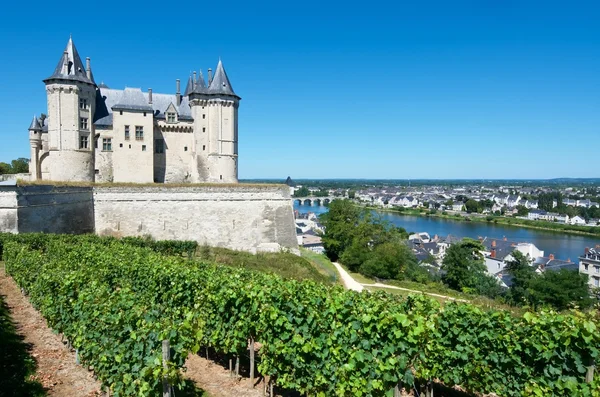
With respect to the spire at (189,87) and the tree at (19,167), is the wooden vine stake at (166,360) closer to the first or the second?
the spire at (189,87)

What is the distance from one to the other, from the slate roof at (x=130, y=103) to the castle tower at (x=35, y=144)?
204 inches

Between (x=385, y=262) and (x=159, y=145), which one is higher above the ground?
(x=159, y=145)

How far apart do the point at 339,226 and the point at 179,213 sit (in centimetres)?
1898

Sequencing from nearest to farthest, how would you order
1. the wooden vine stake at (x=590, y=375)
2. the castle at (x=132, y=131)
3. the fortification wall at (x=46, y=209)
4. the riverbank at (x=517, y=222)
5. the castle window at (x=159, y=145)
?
the wooden vine stake at (x=590, y=375)
the fortification wall at (x=46, y=209)
the castle at (x=132, y=131)
the castle window at (x=159, y=145)
the riverbank at (x=517, y=222)

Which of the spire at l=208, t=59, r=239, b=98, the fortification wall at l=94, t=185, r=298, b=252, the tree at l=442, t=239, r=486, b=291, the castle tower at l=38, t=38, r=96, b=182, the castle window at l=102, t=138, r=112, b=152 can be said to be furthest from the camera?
the tree at l=442, t=239, r=486, b=291

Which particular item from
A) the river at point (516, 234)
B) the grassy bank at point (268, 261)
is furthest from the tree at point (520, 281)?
the river at point (516, 234)

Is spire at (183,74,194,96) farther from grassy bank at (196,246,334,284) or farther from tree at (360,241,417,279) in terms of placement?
tree at (360,241,417,279)

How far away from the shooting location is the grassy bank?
24.1m

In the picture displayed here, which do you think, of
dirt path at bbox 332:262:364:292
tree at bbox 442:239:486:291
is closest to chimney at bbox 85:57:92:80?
dirt path at bbox 332:262:364:292

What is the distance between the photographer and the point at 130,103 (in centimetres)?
3222

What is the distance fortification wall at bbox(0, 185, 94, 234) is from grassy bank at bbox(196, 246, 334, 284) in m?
8.88

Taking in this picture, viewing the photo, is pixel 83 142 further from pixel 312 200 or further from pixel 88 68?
pixel 312 200

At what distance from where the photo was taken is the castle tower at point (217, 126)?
3284cm

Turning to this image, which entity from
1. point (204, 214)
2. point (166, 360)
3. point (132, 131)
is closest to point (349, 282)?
point (204, 214)
